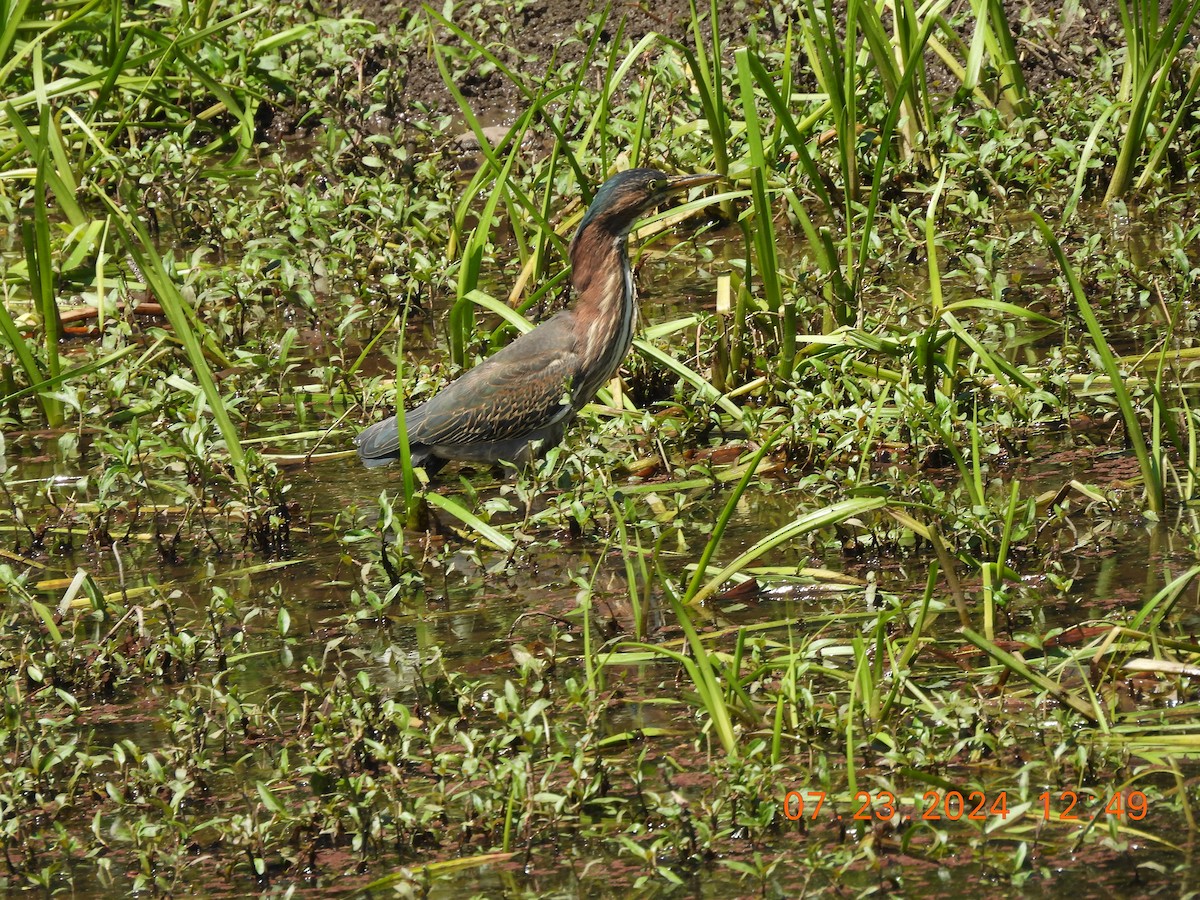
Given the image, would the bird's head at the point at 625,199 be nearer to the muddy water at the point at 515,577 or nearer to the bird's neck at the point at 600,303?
the bird's neck at the point at 600,303

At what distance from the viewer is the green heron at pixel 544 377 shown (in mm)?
6008

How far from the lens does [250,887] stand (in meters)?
3.52

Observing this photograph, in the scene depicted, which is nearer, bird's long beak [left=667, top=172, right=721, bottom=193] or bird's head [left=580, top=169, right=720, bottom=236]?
bird's head [left=580, top=169, right=720, bottom=236]

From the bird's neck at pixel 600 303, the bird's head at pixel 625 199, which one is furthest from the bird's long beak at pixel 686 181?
the bird's neck at pixel 600 303

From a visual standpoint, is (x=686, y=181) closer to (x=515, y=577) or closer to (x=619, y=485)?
(x=619, y=485)

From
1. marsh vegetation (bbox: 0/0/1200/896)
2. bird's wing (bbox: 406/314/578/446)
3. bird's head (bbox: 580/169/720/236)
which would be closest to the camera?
marsh vegetation (bbox: 0/0/1200/896)

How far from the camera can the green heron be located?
6.01 m

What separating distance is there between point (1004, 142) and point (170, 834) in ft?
16.5

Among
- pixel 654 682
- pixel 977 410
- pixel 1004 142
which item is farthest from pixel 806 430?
pixel 1004 142

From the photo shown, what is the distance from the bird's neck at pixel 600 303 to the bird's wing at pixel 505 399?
2.8 inches
